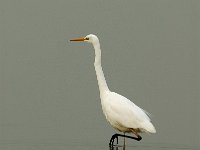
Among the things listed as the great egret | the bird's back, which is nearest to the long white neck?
the great egret

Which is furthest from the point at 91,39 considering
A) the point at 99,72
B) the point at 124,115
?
the point at 124,115

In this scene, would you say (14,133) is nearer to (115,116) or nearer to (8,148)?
(8,148)

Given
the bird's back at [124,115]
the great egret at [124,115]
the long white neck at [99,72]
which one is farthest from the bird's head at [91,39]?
the bird's back at [124,115]

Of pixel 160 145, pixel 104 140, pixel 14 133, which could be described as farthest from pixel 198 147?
pixel 14 133

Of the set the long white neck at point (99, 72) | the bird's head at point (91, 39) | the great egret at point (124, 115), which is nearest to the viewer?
the great egret at point (124, 115)

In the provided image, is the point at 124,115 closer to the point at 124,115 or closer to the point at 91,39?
the point at 124,115

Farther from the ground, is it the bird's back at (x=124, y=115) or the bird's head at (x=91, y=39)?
the bird's head at (x=91, y=39)

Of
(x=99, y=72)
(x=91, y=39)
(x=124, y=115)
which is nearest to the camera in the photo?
(x=124, y=115)

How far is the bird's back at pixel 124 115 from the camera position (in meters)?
18.1

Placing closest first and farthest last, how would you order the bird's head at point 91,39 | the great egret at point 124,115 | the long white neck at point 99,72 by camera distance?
the great egret at point 124,115 → the long white neck at point 99,72 → the bird's head at point 91,39

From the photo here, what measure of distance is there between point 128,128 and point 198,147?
4.20m

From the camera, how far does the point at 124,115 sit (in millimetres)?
18219

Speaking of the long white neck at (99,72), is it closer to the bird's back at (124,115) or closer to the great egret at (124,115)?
the great egret at (124,115)

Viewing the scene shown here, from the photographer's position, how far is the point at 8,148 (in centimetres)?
2033
